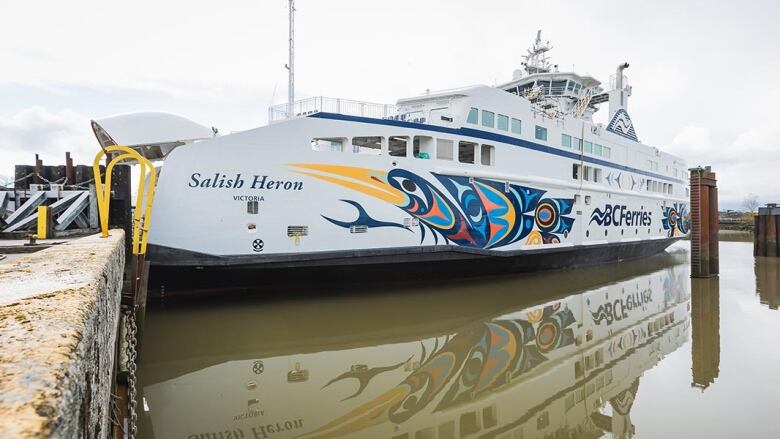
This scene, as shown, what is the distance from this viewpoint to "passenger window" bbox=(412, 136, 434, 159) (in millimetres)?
9250

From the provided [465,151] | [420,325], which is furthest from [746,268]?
[420,325]

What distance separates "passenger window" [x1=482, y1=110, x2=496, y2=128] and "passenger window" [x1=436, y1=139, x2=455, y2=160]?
1.17 metres

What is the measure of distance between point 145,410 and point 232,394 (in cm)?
78

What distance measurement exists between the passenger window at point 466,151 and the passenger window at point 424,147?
1005 mm

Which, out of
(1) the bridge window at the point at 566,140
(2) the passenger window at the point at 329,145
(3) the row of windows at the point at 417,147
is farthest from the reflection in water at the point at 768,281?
(2) the passenger window at the point at 329,145

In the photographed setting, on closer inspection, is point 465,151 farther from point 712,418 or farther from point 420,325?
point 712,418

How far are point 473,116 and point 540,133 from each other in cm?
270

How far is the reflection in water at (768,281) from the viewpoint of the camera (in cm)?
972

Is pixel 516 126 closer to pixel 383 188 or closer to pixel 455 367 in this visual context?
pixel 383 188

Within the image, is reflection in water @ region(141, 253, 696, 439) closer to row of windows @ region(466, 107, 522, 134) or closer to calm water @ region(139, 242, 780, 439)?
calm water @ region(139, 242, 780, 439)

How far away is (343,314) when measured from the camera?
741cm

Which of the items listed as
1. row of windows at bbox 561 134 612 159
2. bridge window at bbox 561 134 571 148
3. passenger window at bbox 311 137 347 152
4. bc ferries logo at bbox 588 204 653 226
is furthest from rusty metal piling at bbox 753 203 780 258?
passenger window at bbox 311 137 347 152

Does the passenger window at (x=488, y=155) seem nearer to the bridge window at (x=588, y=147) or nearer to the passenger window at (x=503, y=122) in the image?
the passenger window at (x=503, y=122)

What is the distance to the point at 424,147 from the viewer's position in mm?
9383
